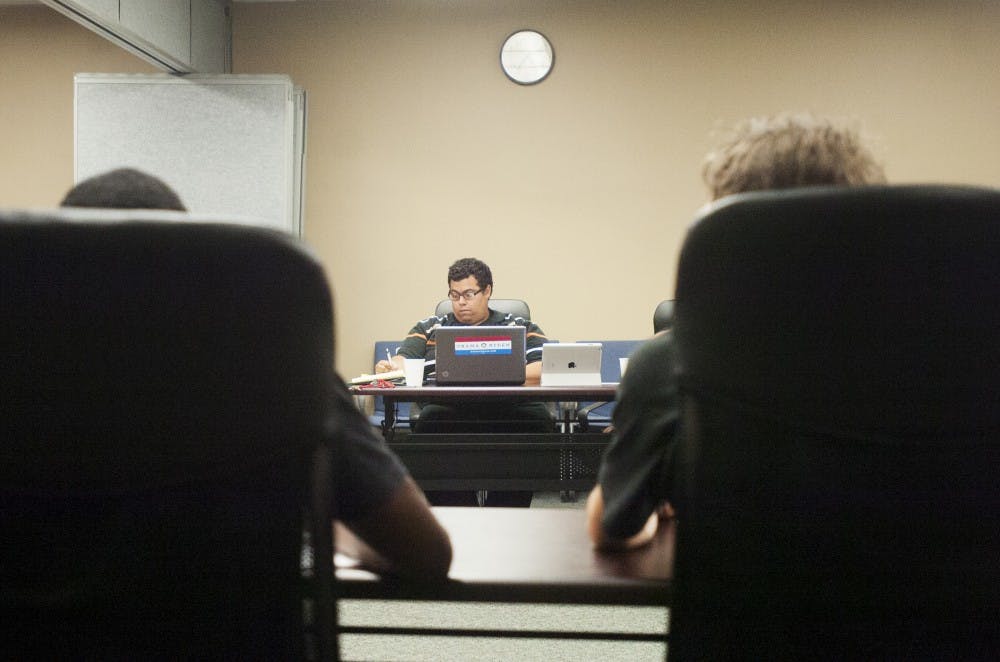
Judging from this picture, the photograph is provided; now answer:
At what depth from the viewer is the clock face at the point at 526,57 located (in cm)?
454

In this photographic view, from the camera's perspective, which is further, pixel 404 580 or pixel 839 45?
pixel 839 45

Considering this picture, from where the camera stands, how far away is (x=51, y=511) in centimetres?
58

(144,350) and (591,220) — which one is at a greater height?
(591,220)

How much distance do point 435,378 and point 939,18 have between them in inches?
157

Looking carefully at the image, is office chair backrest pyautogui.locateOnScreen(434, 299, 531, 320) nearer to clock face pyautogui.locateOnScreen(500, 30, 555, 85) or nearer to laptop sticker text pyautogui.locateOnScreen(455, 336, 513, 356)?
laptop sticker text pyautogui.locateOnScreen(455, 336, 513, 356)

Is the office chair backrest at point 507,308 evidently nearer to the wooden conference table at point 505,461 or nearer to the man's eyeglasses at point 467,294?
the man's eyeglasses at point 467,294

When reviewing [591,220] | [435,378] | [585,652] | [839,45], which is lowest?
[585,652]

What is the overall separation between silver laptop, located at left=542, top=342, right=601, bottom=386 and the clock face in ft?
8.16

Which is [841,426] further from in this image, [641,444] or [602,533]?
[602,533]

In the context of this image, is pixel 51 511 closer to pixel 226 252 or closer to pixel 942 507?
pixel 226 252

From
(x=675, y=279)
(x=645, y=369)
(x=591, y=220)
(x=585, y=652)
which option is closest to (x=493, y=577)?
(x=645, y=369)

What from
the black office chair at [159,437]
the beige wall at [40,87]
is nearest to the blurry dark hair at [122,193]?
the black office chair at [159,437]

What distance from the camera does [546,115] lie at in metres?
4.57

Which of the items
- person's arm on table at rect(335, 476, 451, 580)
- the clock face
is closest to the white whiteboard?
the clock face
